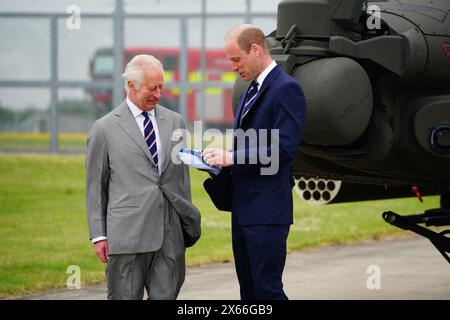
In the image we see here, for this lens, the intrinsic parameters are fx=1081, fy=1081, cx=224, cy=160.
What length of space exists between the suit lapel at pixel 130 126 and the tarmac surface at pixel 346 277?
10.6ft

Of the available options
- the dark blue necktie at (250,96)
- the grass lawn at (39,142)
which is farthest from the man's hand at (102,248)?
the grass lawn at (39,142)

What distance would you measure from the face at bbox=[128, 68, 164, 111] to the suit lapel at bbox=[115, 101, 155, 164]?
0.28ft

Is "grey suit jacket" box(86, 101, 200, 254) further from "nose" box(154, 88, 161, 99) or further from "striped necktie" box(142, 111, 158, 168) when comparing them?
"nose" box(154, 88, 161, 99)

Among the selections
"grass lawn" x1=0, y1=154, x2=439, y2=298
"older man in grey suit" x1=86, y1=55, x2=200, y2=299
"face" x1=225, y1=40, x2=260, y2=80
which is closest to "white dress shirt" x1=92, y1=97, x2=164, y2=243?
"older man in grey suit" x1=86, y1=55, x2=200, y2=299

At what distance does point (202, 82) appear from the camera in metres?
20.5

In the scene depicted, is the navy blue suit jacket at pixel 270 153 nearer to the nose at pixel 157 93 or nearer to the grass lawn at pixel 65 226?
the nose at pixel 157 93

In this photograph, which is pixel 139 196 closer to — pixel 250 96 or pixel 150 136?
pixel 150 136

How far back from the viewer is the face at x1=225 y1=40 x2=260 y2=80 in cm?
542

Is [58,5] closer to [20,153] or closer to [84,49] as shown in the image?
[84,49]

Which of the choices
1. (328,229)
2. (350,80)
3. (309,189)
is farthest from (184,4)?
(350,80)

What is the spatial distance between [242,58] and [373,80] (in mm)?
1484

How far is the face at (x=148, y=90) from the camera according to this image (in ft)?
18.0

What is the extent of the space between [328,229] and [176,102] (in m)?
8.20

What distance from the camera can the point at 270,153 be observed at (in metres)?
5.32
